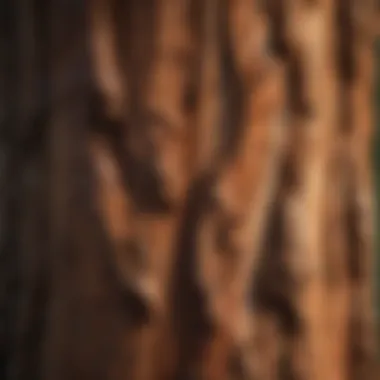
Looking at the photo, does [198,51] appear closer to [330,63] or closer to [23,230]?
[330,63]

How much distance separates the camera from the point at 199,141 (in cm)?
77

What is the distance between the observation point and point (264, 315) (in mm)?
766

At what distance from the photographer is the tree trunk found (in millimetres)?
752

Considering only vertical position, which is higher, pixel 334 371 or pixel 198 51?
pixel 198 51

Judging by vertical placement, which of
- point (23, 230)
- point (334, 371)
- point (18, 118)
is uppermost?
point (18, 118)

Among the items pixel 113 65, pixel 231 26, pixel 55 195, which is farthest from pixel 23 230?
pixel 231 26

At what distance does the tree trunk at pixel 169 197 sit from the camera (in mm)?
752

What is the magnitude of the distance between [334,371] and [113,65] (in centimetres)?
43

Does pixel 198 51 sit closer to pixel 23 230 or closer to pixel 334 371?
pixel 23 230

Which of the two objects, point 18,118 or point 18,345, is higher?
point 18,118

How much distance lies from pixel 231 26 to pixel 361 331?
0.39 metres

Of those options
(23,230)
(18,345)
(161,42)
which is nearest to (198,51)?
(161,42)

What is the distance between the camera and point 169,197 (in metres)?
0.76

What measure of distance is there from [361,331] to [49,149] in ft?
1.40
